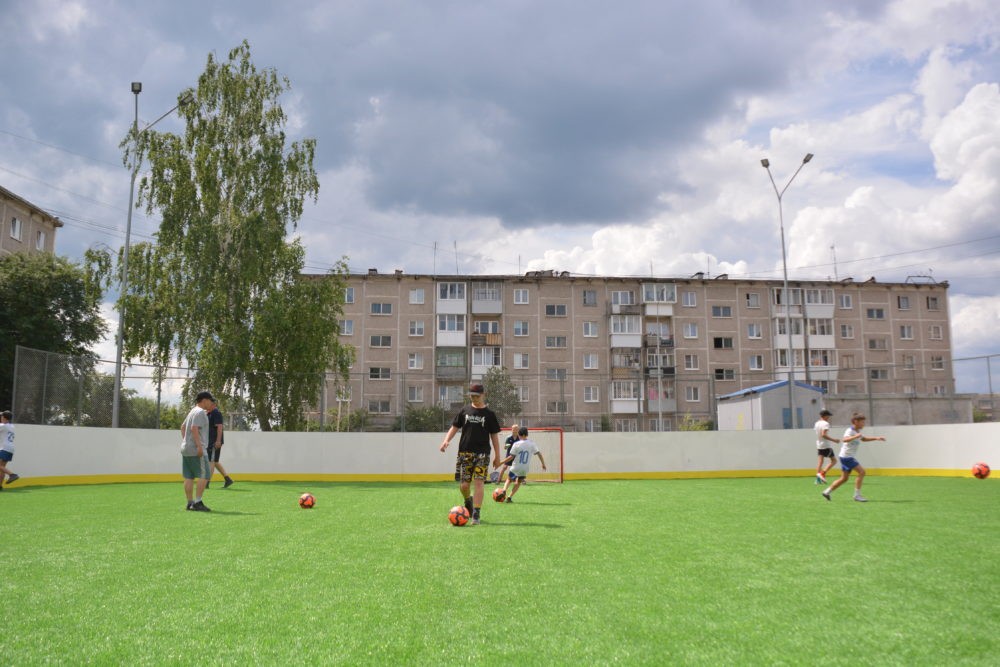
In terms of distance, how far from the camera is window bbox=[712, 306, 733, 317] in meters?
64.8

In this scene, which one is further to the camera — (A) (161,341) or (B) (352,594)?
(A) (161,341)

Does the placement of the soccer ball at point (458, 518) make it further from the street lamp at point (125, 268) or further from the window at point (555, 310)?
the window at point (555, 310)

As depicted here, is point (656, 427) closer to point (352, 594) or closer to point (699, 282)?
point (352, 594)

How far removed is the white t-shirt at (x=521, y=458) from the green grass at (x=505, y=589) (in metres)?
3.98

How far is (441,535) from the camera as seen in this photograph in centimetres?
977

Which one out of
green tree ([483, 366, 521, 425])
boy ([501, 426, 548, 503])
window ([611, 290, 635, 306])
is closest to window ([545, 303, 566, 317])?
window ([611, 290, 635, 306])

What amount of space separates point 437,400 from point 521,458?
1366cm

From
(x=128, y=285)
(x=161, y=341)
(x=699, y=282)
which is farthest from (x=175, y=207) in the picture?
(x=699, y=282)

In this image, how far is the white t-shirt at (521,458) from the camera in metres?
16.2

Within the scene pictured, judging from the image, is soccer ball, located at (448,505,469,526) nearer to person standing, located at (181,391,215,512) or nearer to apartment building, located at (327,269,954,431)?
person standing, located at (181,391,215,512)

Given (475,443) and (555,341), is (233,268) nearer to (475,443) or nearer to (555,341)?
(475,443)

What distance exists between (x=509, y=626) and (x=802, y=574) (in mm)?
3368

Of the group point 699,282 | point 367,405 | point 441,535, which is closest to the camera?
point 441,535

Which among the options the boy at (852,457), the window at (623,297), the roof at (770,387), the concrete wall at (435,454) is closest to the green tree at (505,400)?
the concrete wall at (435,454)
